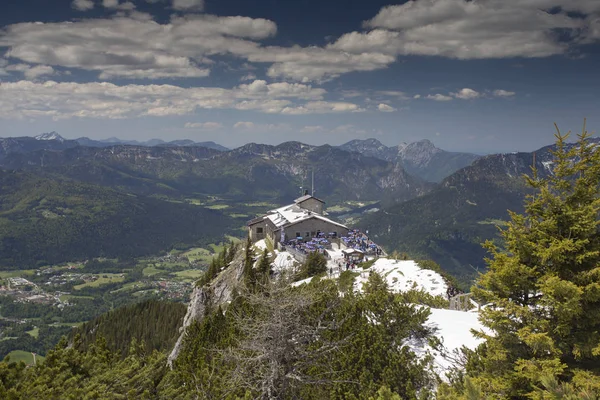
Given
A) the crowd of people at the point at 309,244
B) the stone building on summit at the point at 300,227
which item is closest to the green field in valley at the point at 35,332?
the stone building on summit at the point at 300,227

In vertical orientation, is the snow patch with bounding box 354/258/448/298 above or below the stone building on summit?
below

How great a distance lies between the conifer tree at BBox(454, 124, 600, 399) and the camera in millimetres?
10688

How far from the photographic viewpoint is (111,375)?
42.2 ft

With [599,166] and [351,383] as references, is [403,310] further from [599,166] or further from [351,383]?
[599,166]

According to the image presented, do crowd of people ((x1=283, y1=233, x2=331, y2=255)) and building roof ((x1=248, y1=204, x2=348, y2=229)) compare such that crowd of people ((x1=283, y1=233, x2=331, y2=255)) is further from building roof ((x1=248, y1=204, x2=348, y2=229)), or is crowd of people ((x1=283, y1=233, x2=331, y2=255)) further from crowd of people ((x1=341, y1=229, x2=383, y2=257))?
crowd of people ((x1=341, y1=229, x2=383, y2=257))

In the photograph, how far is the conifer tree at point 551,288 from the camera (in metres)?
10.7

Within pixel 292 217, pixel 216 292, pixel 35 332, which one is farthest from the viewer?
pixel 35 332

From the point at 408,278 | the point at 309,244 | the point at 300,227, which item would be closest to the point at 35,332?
the point at 300,227

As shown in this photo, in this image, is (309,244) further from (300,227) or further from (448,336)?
(448,336)

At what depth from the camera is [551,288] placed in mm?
10727

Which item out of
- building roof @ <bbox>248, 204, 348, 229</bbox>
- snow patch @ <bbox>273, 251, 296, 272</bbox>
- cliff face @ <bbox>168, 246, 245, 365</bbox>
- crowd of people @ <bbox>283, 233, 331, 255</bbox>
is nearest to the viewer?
cliff face @ <bbox>168, 246, 245, 365</bbox>

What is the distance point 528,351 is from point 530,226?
4.05m

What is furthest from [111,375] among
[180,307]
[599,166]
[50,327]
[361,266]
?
[50,327]

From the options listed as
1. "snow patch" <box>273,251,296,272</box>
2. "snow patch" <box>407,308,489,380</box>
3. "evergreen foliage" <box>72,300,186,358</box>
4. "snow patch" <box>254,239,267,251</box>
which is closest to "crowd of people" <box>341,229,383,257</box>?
"snow patch" <box>273,251,296,272</box>
